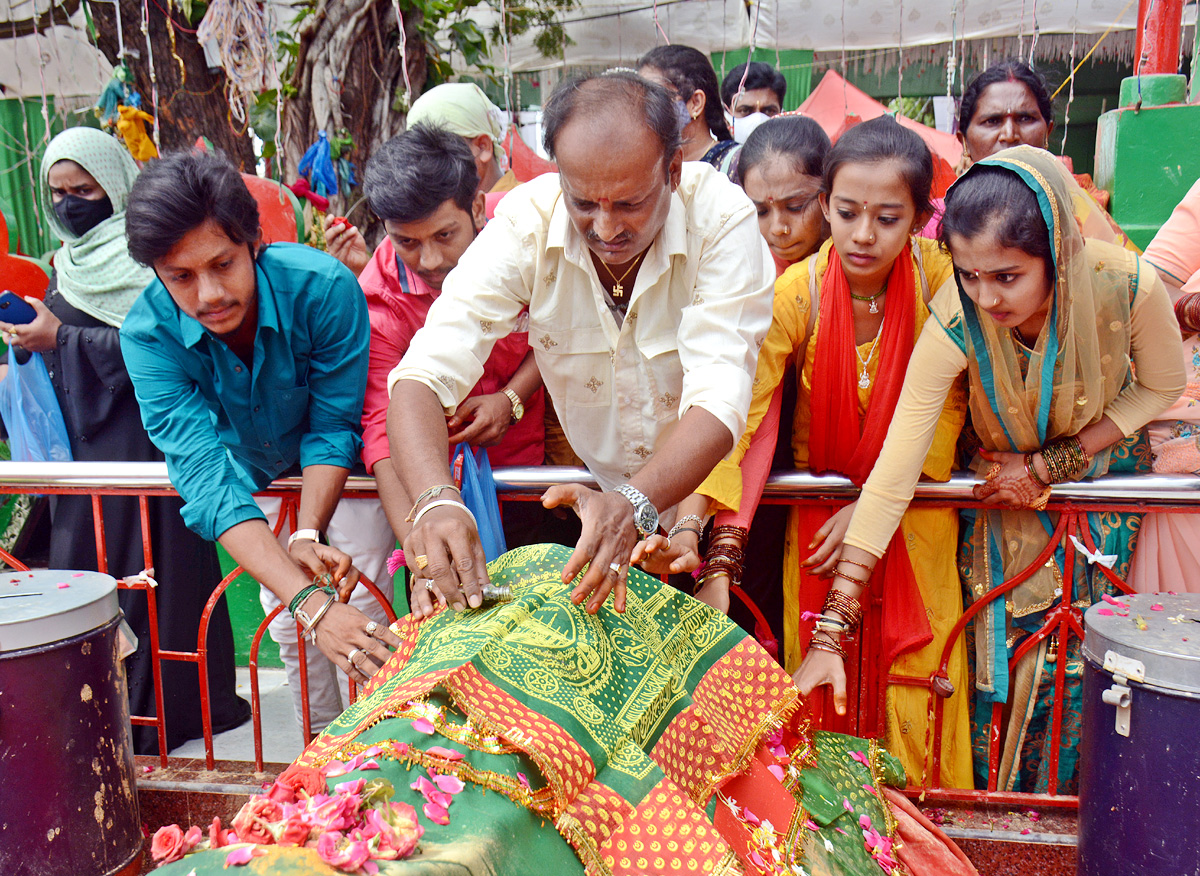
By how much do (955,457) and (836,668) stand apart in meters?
0.78

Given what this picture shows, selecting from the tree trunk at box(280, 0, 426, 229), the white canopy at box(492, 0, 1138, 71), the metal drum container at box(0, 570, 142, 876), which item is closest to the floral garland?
the metal drum container at box(0, 570, 142, 876)

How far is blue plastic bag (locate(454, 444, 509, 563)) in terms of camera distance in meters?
2.27

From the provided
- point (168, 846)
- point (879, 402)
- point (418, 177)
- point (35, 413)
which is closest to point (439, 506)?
point (168, 846)

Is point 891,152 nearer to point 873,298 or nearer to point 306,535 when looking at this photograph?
point 873,298

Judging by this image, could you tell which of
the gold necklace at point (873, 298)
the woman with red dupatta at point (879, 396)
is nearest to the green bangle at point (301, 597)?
the woman with red dupatta at point (879, 396)

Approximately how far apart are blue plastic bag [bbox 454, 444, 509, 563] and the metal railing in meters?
0.05

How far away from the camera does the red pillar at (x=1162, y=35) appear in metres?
4.61

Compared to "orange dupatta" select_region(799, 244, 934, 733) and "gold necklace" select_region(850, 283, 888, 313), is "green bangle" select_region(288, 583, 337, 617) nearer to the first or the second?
"orange dupatta" select_region(799, 244, 934, 733)

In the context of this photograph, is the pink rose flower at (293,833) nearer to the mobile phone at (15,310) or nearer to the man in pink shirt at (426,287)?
the man in pink shirt at (426,287)

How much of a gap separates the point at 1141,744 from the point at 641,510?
3.78ft

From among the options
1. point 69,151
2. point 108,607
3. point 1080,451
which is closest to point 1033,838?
point 1080,451

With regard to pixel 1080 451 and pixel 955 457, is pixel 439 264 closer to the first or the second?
pixel 955 457

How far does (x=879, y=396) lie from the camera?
2.42 m

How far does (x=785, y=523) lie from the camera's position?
Result: 2.78 metres
